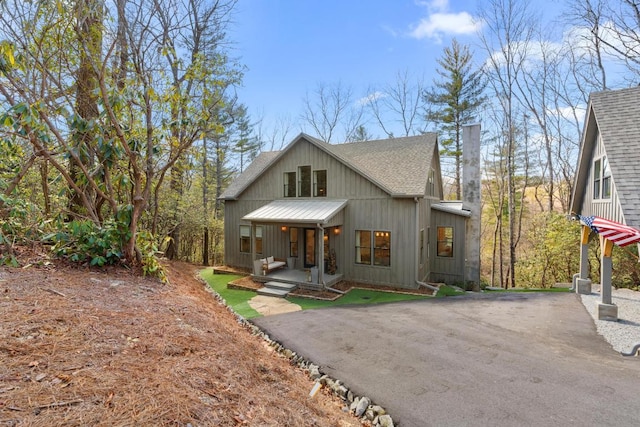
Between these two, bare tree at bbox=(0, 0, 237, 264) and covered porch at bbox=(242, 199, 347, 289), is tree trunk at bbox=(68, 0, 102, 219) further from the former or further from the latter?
covered porch at bbox=(242, 199, 347, 289)

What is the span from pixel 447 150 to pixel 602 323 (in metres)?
16.5

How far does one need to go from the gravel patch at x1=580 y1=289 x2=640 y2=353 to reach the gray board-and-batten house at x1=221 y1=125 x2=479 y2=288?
14.6ft

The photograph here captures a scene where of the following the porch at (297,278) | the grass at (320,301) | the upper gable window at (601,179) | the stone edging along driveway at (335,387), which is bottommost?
the grass at (320,301)

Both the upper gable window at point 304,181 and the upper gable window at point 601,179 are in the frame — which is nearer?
the upper gable window at point 601,179

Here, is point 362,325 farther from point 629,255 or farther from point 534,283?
point 534,283

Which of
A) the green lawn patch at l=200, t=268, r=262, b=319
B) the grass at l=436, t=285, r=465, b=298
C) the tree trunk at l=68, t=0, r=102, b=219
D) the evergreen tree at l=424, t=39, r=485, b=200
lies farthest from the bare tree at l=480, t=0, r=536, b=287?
the tree trunk at l=68, t=0, r=102, b=219

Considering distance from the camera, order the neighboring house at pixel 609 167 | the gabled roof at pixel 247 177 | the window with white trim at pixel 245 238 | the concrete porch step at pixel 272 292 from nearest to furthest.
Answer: the neighboring house at pixel 609 167 → the concrete porch step at pixel 272 292 → the gabled roof at pixel 247 177 → the window with white trim at pixel 245 238

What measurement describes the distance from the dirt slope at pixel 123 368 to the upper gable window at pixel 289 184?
9.05 meters

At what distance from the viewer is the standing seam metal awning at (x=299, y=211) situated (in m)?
11.1

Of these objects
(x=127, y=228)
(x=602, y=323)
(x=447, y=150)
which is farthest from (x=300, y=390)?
(x=447, y=150)

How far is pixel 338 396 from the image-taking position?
174 inches

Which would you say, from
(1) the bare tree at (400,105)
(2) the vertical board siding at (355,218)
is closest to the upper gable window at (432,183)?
(2) the vertical board siding at (355,218)

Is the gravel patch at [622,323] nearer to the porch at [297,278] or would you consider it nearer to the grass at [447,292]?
the grass at [447,292]

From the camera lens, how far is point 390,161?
13.3 meters
